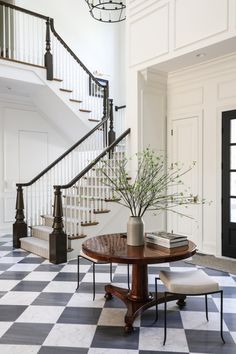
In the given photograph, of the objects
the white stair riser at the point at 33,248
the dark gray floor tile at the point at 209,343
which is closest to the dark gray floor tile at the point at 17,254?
the white stair riser at the point at 33,248

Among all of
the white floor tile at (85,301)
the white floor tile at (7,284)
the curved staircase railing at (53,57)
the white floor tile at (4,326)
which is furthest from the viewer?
the curved staircase railing at (53,57)

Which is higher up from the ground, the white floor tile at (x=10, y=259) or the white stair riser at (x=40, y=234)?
the white stair riser at (x=40, y=234)

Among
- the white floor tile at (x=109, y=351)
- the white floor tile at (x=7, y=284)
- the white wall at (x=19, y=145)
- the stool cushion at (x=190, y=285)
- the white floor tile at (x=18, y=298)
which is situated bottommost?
the white floor tile at (x=109, y=351)

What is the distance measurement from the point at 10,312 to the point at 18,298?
34 centimetres

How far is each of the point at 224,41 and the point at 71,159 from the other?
3.25 metres

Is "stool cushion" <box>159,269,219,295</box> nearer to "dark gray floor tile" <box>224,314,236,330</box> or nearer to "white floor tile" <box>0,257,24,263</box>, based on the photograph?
"dark gray floor tile" <box>224,314,236,330</box>

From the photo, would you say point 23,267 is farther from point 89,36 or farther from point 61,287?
point 89,36

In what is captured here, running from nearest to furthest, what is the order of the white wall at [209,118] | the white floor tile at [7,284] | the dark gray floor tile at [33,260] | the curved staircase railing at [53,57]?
the white floor tile at [7,284]
the dark gray floor tile at [33,260]
the white wall at [209,118]
the curved staircase railing at [53,57]

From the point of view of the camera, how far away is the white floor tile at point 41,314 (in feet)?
9.63

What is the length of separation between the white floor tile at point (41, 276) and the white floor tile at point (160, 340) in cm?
169

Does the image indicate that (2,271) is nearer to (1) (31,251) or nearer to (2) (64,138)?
(1) (31,251)

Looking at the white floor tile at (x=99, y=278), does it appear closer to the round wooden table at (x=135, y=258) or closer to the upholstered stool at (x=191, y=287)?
the round wooden table at (x=135, y=258)

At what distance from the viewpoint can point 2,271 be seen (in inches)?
172

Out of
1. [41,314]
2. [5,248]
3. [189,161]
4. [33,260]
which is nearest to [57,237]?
[33,260]
